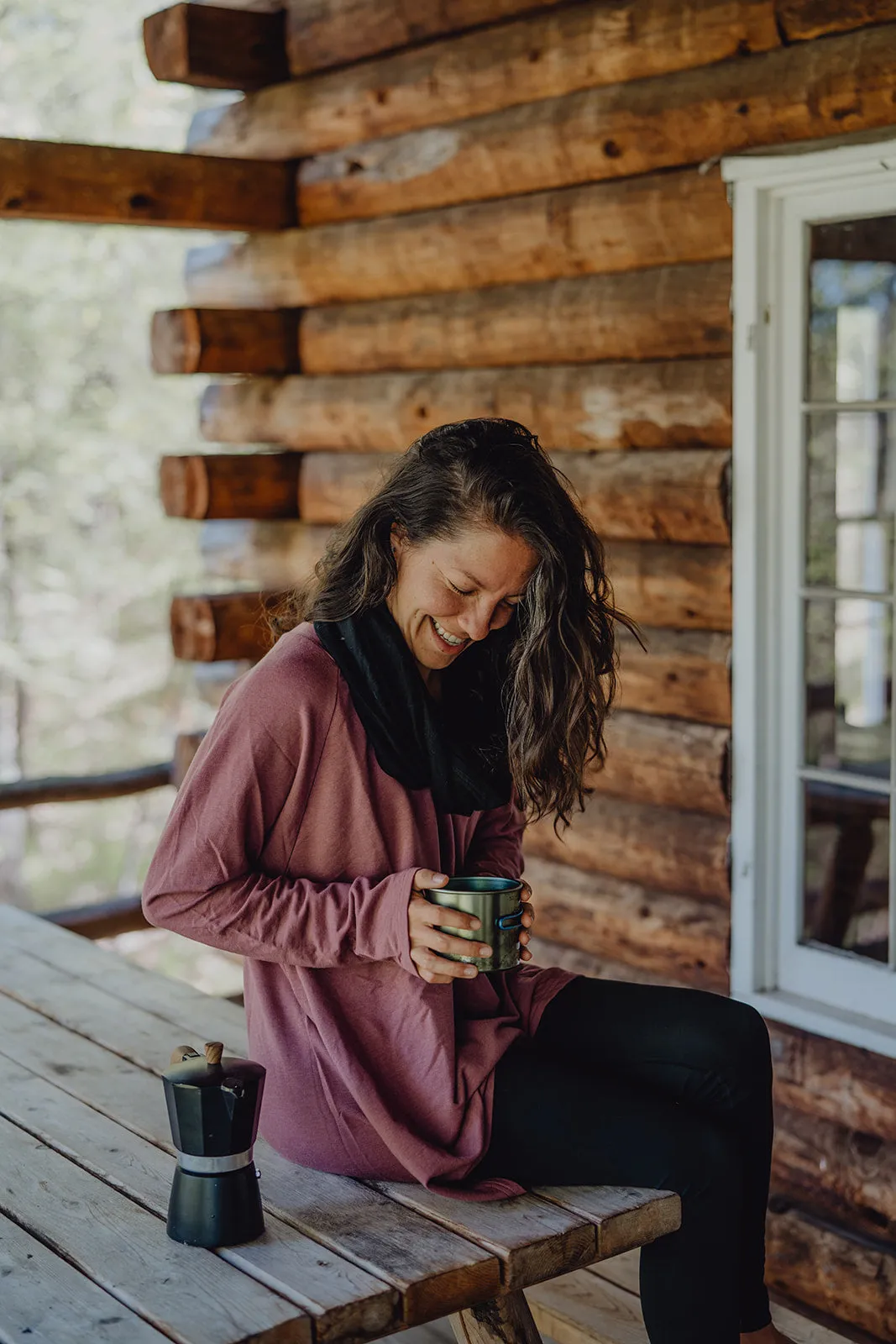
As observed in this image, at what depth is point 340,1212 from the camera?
228 centimetres

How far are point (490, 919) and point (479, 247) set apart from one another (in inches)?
105

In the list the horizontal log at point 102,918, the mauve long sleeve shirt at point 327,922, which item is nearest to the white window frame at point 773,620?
the mauve long sleeve shirt at point 327,922

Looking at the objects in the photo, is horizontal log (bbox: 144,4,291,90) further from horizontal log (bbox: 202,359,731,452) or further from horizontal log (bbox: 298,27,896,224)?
horizontal log (bbox: 202,359,731,452)

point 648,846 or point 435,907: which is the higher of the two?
point 435,907

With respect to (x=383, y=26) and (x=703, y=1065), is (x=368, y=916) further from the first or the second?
(x=383, y=26)

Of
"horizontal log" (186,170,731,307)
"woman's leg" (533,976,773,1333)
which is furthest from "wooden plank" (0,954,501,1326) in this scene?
"horizontal log" (186,170,731,307)

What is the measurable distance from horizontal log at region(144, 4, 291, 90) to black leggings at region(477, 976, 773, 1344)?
3.65 metres

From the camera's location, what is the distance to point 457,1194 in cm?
231

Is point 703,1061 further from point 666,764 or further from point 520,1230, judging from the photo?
point 666,764

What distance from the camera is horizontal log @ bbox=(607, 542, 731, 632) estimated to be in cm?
374

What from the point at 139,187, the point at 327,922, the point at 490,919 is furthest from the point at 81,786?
the point at 490,919

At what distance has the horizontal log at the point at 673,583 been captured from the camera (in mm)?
3736

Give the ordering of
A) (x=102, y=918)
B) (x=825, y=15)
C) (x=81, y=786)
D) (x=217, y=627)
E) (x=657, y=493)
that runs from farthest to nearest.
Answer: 1. (x=81, y=786)
2. (x=102, y=918)
3. (x=217, y=627)
4. (x=657, y=493)
5. (x=825, y=15)

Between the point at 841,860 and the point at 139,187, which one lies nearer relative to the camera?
the point at 841,860
